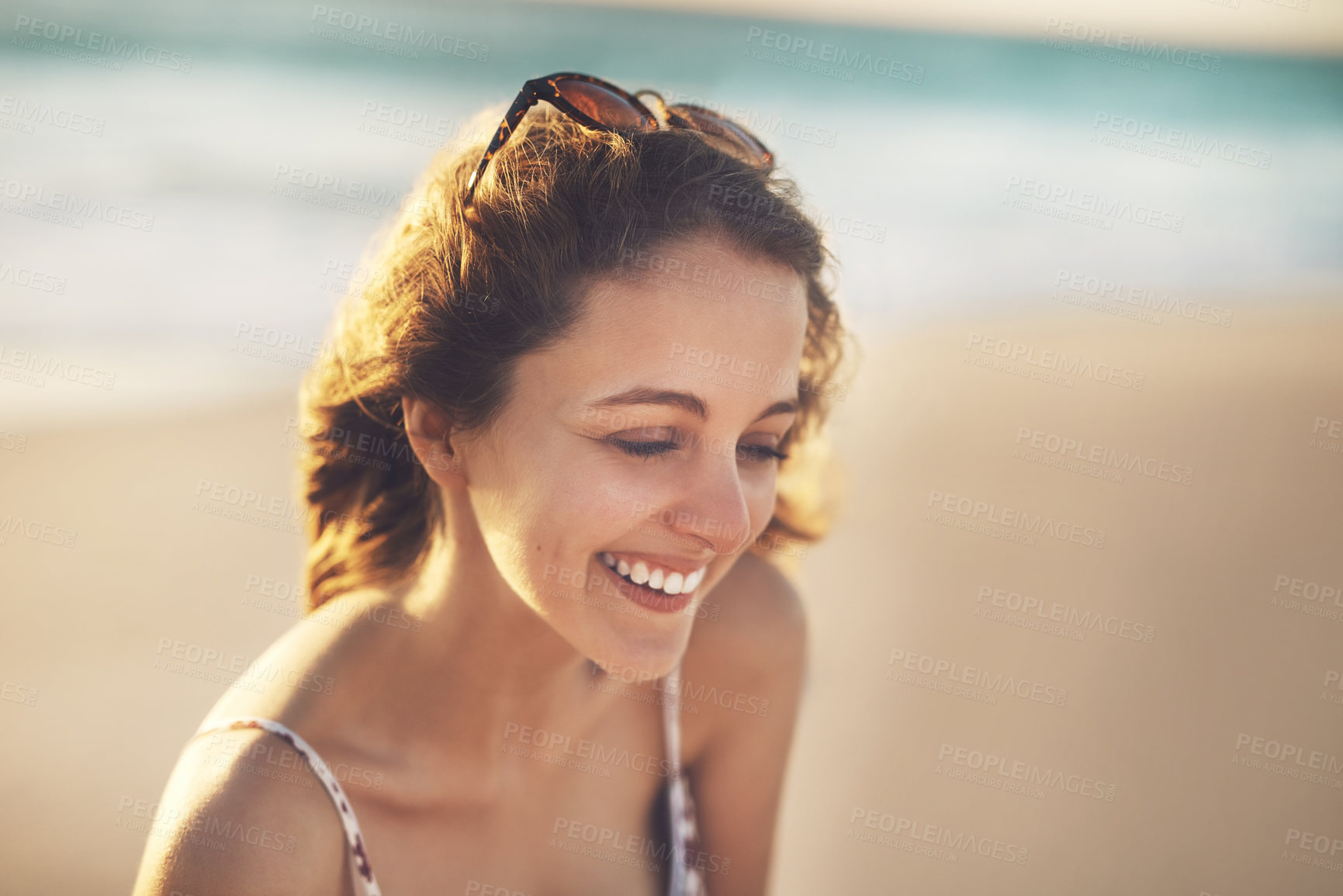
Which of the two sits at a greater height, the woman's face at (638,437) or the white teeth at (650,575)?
the woman's face at (638,437)

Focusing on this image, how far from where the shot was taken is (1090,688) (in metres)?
3.87

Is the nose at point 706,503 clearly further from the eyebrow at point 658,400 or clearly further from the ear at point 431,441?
the ear at point 431,441

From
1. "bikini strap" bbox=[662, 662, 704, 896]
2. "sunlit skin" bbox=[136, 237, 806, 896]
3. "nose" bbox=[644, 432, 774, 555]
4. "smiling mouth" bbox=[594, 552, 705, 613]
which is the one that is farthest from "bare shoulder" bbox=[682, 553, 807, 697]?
"nose" bbox=[644, 432, 774, 555]

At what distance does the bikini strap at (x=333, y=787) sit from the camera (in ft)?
6.39

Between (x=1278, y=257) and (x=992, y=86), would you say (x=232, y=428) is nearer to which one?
(x=1278, y=257)

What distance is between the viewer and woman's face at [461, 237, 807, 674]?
192 centimetres

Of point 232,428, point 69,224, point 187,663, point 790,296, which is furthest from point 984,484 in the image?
point 69,224

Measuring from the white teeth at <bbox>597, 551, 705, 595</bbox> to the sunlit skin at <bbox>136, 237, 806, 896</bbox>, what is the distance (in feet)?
0.07

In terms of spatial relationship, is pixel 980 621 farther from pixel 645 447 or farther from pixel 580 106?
pixel 580 106

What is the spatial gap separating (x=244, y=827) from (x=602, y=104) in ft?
5.37

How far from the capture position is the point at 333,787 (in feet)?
6.45

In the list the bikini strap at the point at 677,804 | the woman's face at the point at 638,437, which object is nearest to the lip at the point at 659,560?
the woman's face at the point at 638,437

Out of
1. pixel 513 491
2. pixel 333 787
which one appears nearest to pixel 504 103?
pixel 513 491

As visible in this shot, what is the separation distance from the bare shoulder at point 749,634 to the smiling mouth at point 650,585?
2.19 feet
